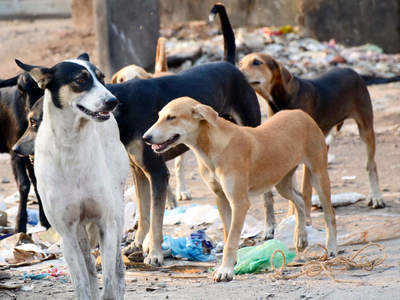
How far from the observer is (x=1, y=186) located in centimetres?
882

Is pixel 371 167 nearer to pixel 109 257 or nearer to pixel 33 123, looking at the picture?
pixel 33 123

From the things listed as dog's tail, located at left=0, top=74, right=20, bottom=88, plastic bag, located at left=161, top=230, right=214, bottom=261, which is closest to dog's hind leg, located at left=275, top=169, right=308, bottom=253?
plastic bag, located at left=161, top=230, right=214, bottom=261

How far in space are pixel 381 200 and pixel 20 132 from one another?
3441 millimetres

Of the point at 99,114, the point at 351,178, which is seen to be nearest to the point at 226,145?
the point at 99,114

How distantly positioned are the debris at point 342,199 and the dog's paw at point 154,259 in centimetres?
204

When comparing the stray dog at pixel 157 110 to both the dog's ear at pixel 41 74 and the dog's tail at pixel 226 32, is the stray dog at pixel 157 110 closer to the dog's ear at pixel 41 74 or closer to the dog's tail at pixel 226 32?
the dog's tail at pixel 226 32

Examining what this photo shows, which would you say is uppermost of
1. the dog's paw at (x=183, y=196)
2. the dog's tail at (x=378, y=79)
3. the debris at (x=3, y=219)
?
Answer: the dog's tail at (x=378, y=79)

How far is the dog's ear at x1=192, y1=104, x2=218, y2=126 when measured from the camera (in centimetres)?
497

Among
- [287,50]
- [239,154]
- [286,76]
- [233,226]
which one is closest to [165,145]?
[239,154]

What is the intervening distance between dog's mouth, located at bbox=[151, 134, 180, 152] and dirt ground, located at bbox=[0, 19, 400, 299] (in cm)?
90

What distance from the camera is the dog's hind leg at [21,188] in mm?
6605

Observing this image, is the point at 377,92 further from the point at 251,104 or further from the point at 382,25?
the point at 251,104

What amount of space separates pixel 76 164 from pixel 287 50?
37.4 ft

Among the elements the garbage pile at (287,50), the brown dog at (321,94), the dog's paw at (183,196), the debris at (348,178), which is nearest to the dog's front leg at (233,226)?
the brown dog at (321,94)
